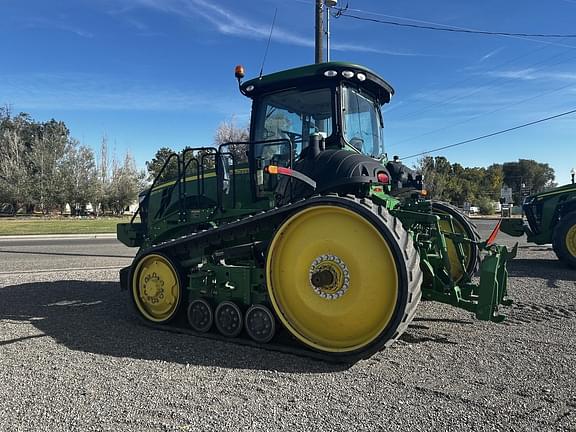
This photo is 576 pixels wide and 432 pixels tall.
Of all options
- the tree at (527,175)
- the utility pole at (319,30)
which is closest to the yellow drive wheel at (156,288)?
the utility pole at (319,30)

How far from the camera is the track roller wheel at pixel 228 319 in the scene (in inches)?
190

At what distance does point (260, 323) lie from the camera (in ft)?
15.3

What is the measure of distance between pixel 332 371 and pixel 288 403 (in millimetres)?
741

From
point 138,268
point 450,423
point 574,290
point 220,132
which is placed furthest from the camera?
point 220,132

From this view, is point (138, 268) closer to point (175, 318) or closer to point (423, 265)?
point (175, 318)

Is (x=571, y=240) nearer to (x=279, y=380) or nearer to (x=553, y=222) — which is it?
(x=553, y=222)

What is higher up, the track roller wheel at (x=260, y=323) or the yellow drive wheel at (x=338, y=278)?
the yellow drive wheel at (x=338, y=278)

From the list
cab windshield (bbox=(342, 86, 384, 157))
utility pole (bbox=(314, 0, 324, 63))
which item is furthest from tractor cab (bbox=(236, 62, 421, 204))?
utility pole (bbox=(314, 0, 324, 63))

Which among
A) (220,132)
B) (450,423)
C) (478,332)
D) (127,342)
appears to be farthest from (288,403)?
(220,132)

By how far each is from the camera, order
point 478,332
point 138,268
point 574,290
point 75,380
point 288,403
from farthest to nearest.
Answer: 1. point 574,290
2. point 138,268
3. point 478,332
4. point 75,380
5. point 288,403

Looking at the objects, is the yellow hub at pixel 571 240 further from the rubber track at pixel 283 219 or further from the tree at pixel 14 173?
the tree at pixel 14 173

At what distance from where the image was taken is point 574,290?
25.1 ft

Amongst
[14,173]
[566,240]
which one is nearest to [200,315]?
[566,240]

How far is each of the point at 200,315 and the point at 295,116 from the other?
259 cm
